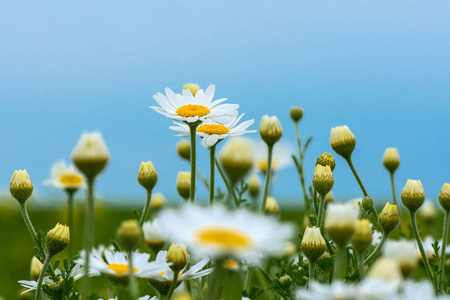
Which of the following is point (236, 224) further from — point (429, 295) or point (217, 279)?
point (429, 295)

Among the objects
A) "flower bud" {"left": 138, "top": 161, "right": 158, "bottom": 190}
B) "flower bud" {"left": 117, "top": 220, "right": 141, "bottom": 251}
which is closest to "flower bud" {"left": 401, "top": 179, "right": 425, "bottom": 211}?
"flower bud" {"left": 138, "top": 161, "right": 158, "bottom": 190}

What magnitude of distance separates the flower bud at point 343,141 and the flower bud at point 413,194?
0.24 meters

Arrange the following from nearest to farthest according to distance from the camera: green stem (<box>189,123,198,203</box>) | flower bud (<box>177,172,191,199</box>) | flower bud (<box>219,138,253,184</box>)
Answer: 1. flower bud (<box>219,138,253,184</box>)
2. green stem (<box>189,123,198,203</box>)
3. flower bud (<box>177,172,191,199</box>)

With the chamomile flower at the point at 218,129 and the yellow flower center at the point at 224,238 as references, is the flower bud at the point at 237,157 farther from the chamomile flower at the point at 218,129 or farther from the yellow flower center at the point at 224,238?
the chamomile flower at the point at 218,129

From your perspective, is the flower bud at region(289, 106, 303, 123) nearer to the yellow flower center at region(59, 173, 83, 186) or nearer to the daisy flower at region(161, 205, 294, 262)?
the yellow flower center at region(59, 173, 83, 186)

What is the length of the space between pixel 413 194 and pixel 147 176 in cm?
91

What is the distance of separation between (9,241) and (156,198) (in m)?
4.29

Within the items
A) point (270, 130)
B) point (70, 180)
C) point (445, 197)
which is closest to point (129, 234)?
point (270, 130)

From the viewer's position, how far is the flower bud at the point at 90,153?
1106 millimetres

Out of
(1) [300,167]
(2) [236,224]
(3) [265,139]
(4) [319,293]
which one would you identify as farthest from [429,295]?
(1) [300,167]

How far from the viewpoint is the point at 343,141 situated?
194 centimetres

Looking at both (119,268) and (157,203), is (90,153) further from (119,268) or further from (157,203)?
(157,203)

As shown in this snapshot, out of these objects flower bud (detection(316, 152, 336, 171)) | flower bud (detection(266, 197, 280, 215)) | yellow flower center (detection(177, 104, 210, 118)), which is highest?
yellow flower center (detection(177, 104, 210, 118))

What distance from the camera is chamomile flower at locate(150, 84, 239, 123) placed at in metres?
1.81
